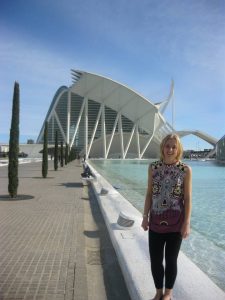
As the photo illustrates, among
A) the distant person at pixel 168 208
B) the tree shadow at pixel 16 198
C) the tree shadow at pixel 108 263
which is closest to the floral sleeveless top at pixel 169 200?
the distant person at pixel 168 208

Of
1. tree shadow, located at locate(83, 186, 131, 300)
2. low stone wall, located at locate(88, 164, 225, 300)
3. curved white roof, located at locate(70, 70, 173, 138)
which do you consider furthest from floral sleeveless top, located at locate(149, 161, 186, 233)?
curved white roof, located at locate(70, 70, 173, 138)

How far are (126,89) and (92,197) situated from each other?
7067cm

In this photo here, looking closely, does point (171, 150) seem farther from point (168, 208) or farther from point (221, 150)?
point (221, 150)

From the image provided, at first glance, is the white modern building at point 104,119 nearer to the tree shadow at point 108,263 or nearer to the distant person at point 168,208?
the tree shadow at point 108,263

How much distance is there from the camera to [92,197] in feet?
41.3

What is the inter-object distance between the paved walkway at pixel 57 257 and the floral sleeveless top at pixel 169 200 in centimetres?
97

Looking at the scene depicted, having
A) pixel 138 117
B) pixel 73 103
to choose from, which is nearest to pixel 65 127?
pixel 73 103

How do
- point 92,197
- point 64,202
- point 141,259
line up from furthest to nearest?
point 92,197
point 64,202
point 141,259

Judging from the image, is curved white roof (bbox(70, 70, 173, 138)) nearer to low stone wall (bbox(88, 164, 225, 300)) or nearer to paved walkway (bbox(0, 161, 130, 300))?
paved walkway (bbox(0, 161, 130, 300))

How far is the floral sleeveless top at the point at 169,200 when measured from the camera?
3252mm

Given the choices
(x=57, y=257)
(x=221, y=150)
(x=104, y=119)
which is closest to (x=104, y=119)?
(x=104, y=119)

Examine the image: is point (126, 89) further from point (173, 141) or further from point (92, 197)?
point (173, 141)

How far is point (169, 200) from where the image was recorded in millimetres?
3260

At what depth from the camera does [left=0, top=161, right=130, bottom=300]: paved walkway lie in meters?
3.92
